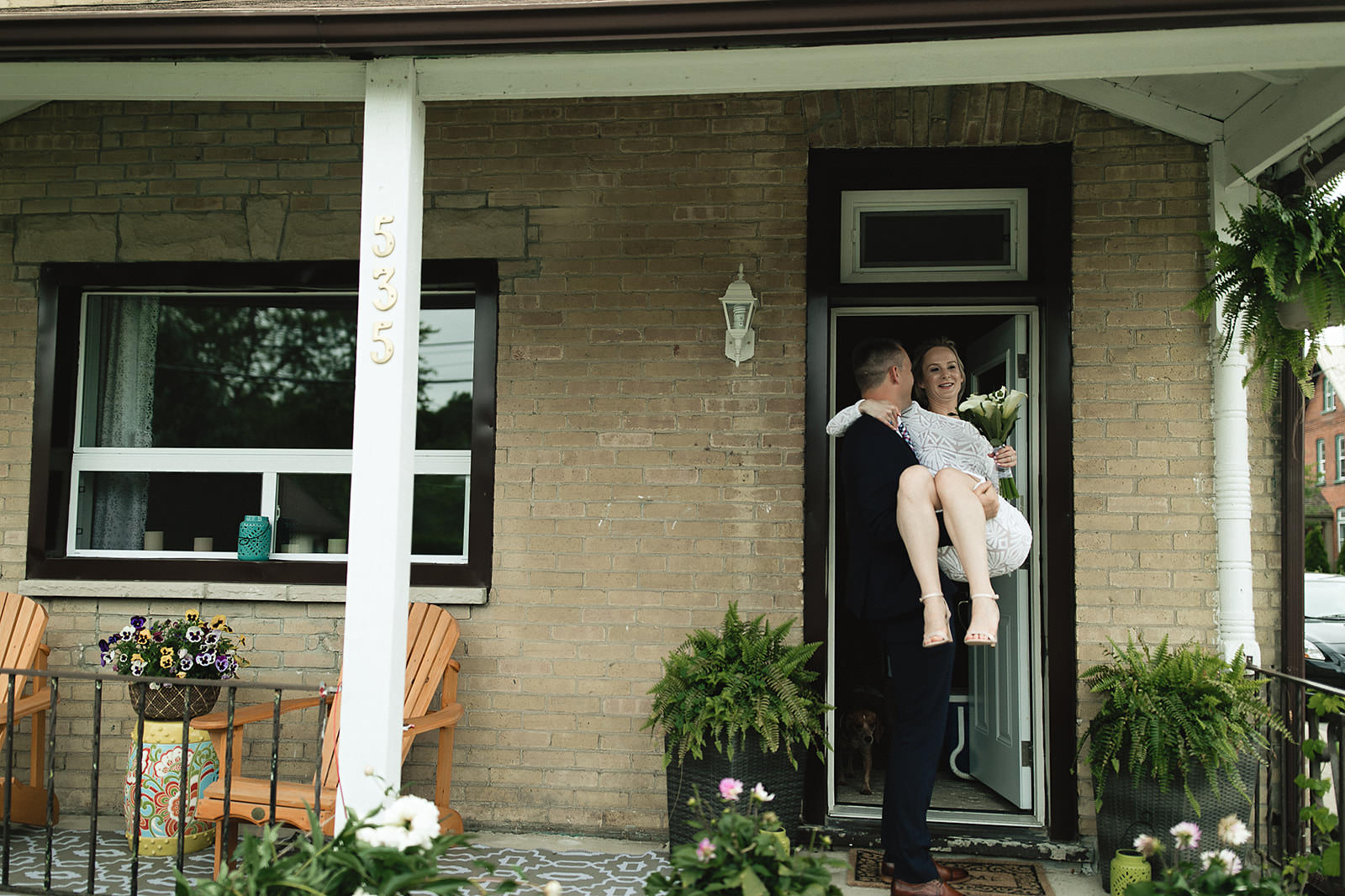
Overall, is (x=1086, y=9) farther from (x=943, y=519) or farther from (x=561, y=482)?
(x=561, y=482)

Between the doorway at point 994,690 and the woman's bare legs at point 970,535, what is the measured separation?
34 centimetres

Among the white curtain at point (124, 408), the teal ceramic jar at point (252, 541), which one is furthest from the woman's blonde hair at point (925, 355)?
the white curtain at point (124, 408)

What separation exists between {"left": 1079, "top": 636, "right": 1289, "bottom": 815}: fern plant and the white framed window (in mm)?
1758

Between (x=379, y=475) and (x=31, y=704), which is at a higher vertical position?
(x=379, y=475)

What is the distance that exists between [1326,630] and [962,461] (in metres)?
6.24

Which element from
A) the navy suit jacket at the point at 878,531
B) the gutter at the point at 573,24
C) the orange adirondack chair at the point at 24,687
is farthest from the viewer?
the orange adirondack chair at the point at 24,687

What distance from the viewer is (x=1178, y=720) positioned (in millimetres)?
3496

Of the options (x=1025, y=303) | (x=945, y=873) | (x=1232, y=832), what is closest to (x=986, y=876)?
(x=945, y=873)

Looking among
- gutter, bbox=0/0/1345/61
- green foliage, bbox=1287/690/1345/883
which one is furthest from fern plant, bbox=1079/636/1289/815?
gutter, bbox=0/0/1345/61

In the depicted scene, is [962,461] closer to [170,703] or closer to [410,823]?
[410,823]

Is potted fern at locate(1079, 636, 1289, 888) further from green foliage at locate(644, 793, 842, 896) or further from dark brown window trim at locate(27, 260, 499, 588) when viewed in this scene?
dark brown window trim at locate(27, 260, 499, 588)

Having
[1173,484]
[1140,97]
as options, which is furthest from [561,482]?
[1140,97]

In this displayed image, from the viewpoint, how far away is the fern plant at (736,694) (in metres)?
3.62

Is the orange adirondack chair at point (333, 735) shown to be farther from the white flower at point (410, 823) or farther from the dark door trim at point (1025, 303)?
the dark door trim at point (1025, 303)
